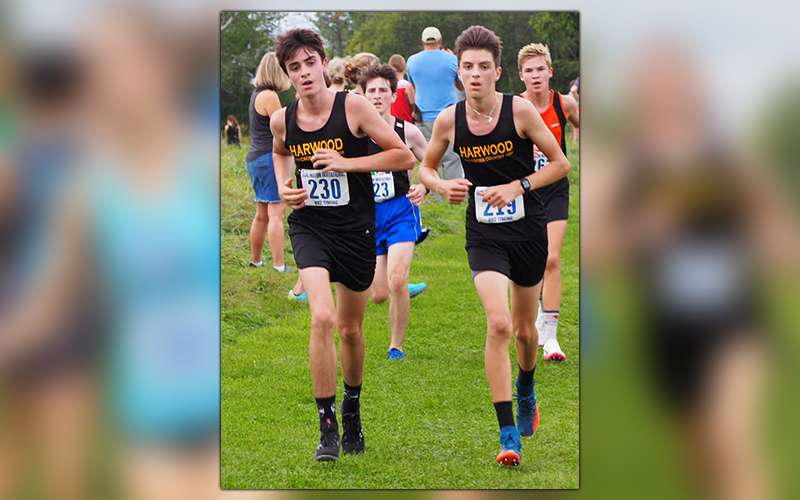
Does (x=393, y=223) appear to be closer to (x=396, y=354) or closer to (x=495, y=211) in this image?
(x=396, y=354)

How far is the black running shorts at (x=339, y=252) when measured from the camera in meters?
4.84

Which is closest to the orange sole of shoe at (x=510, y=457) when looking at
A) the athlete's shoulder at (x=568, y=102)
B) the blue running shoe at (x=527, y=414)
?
the blue running shoe at (x=527, y=414)

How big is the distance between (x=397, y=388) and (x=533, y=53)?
215cm

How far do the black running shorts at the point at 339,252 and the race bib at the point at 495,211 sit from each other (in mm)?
602

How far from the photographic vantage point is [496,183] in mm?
4891

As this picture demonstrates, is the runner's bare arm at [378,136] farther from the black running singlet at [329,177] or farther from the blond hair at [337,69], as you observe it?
the blond hair at [337,69]

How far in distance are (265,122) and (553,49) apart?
168 cm

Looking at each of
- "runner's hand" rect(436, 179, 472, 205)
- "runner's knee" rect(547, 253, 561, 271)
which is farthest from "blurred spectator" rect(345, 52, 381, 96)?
"runner's knee" rect(547, 253, 561, 271)

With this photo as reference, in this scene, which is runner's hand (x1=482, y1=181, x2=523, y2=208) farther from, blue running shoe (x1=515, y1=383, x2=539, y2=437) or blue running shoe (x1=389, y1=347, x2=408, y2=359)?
blue running shoe (x1=389, y1=347, x2=408, y2=359)
